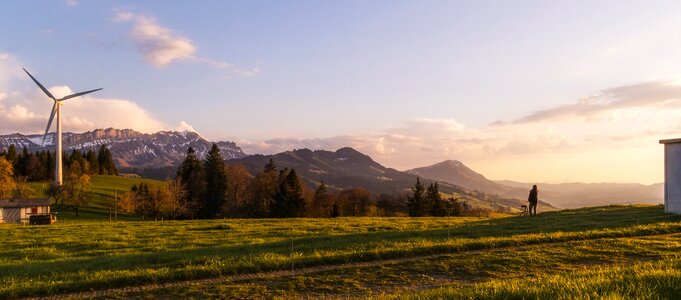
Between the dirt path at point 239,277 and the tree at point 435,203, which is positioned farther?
the tree at point 435,203

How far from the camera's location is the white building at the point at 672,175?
1312 inches

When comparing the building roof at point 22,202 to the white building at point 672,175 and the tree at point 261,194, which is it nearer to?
the tree at point 261,194

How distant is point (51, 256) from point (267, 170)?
99.4 m

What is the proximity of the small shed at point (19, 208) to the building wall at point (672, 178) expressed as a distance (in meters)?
112

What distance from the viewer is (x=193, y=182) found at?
362ft

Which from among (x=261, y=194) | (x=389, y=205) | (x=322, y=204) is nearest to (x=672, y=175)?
(x=261, y=194)

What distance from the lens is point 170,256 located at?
63.2 feet

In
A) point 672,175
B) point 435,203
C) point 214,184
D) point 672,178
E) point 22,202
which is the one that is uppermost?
point 672,175

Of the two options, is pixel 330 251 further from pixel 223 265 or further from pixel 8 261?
pixel 8 261

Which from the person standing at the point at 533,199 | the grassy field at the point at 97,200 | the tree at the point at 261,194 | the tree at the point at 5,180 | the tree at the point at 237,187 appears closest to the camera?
the person standing at the point at 533,199

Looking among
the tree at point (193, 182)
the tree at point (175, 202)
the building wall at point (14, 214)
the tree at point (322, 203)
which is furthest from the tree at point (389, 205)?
the building wall at point (14, 214)

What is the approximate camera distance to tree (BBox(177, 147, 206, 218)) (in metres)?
105

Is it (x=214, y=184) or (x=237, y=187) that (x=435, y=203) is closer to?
(x=237, y=187)

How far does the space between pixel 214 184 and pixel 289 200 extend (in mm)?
17359
